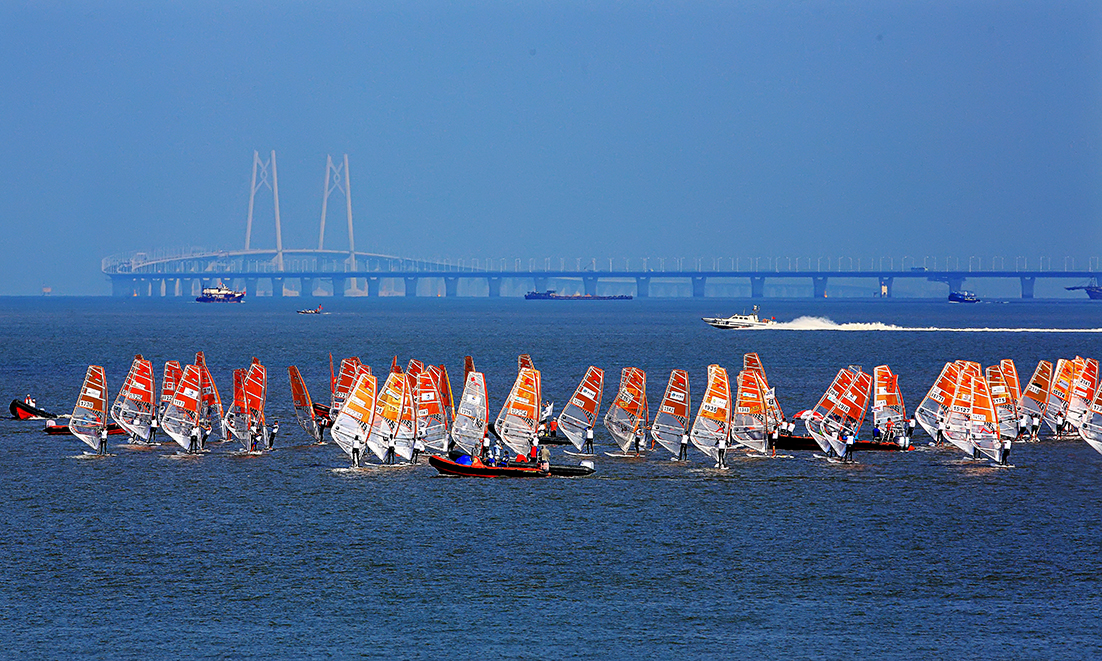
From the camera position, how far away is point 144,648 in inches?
1353

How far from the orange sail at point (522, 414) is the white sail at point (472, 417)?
227 centimetres

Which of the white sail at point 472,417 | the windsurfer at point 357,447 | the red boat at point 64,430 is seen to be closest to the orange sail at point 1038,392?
the white sail at point 472,417

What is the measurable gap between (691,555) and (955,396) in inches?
1163

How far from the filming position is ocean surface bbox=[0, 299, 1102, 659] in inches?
1405

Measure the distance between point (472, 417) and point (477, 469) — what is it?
2968mm

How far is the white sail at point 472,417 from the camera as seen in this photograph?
202 ft

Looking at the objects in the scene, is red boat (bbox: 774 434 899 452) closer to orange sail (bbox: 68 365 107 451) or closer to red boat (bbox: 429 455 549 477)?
red boat (bbox: 429 455 549 477)

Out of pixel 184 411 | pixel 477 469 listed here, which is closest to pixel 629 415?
pixel 477 469

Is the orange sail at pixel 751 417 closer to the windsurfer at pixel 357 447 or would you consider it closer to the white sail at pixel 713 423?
the white sail at pixel 713 423

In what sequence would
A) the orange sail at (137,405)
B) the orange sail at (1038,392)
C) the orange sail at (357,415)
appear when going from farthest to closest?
the orange sail at (1038,392) → the orange sail at (137,405) → the orange sail at (357,415)

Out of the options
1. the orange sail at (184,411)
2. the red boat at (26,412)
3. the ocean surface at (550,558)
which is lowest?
the ocean surface at (550,558)

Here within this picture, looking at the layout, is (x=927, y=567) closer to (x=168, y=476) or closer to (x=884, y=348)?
(x=168, y=476)

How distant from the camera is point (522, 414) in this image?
215ft

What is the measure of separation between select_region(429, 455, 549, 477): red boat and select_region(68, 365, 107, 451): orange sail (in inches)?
791
